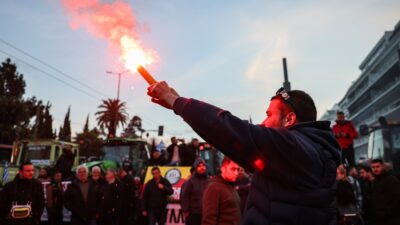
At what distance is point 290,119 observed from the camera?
222cm

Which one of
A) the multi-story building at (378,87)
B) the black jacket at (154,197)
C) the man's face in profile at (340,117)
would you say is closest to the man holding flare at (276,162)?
the black jacket at (154,197)

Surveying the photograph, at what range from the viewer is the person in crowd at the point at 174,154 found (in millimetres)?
15711

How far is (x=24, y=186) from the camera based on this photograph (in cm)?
730

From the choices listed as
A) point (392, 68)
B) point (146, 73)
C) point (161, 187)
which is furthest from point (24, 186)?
point (392, 68)

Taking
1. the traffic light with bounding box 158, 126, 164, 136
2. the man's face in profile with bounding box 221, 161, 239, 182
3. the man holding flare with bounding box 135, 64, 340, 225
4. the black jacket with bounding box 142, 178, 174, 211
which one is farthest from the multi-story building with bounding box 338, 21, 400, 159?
the man holding flare with bounding box 135, 64, 340, 225

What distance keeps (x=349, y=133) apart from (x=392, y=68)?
58921mm

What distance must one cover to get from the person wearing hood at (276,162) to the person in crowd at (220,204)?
2.73 m

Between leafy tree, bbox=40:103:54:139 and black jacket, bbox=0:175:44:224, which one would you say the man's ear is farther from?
leafy tree, bbox=40:103:54:139

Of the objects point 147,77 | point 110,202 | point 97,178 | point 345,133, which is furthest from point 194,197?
point 147,77

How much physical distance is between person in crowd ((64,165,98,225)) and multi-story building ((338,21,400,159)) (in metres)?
49.7

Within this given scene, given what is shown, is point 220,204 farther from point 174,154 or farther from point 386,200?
point 174,154

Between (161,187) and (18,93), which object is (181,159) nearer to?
(161,187)

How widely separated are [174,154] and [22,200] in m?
9.21

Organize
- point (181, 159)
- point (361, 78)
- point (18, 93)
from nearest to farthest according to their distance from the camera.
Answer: point (181, 159) < point (18, 93) < point (361, 78)
